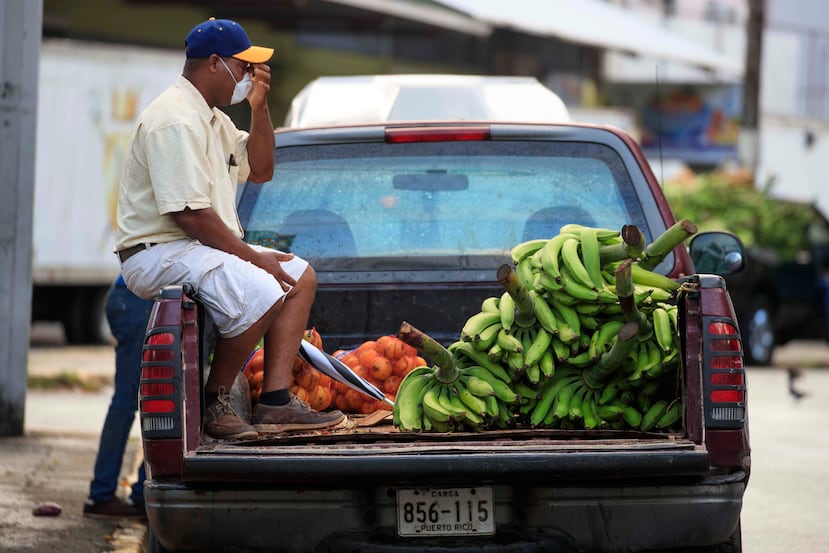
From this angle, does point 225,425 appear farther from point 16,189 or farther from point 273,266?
point 16,189

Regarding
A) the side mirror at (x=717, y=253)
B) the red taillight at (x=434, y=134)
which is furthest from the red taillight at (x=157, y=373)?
the side mirror at (x=717, y=253)

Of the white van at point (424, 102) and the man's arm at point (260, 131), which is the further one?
the white van at point (424, 102)

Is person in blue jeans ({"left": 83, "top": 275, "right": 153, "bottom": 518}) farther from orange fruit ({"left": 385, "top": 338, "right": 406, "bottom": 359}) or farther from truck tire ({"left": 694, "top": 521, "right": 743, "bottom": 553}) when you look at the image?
truck tire ({"left": 694, "top": 521, "right": 743, "bottom": 553})

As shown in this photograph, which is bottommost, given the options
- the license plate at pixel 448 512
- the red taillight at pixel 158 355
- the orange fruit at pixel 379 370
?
the license plate at pixel 448 512

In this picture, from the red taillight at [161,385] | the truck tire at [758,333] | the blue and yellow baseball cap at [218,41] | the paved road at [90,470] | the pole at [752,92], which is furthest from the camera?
the pole at [752,92]

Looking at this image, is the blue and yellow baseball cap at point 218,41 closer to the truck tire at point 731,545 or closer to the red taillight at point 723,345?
the red taillight at point 723,345

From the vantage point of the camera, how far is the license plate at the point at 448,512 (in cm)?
438

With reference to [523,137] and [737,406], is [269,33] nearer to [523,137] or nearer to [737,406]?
[523,137]

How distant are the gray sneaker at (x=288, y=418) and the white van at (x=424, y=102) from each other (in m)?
2.16

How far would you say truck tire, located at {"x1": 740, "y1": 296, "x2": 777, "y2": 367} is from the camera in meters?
16.8

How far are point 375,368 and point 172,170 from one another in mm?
1102

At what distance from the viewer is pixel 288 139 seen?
590 centimetres

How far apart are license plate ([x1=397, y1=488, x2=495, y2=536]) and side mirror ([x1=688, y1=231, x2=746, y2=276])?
6.18 ft

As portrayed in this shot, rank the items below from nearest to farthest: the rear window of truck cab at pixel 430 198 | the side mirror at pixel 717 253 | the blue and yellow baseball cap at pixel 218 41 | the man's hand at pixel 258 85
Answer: the blue and yellow baseball cap at pixel 218 41 < the man's hand at pixel 258 85 < the rear window of truck cab at pixel 430 198 < the side mirror at pixel 717 253
